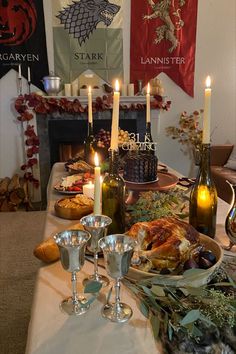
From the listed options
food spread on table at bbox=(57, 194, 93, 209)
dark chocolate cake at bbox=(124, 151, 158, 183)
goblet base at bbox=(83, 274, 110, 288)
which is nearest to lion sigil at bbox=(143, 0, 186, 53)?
dark chocolate cake at bbox=(124, 151, 158, 183)

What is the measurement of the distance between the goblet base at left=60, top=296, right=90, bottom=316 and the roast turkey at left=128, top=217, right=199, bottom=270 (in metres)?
0.19

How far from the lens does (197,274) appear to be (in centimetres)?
72

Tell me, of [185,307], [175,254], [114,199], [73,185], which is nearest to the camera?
[185,307]

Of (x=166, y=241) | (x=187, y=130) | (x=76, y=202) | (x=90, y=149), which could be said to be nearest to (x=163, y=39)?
(x=187, y=130)

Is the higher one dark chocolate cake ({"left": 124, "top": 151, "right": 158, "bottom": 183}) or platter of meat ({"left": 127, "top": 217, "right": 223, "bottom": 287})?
dark chocolate cake ({"left": 124, "top": 151, "right": 158, "bottom": 183})

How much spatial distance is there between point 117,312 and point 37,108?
310 centimetres

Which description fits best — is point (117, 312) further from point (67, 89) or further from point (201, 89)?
point (201, 89)

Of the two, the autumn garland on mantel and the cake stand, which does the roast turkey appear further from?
the autumn garland on mantel

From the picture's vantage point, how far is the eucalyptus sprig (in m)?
0.61

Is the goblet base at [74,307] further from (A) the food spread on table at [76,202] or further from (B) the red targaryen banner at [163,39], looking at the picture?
(B) the red targaryen banner at [163,39]

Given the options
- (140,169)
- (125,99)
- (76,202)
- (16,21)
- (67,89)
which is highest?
(16,21)

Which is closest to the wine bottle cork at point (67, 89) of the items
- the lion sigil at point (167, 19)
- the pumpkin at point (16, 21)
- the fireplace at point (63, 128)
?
the fireplace at point (63, 128)

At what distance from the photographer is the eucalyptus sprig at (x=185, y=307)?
0.61m

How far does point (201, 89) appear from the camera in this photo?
13.0 ft
